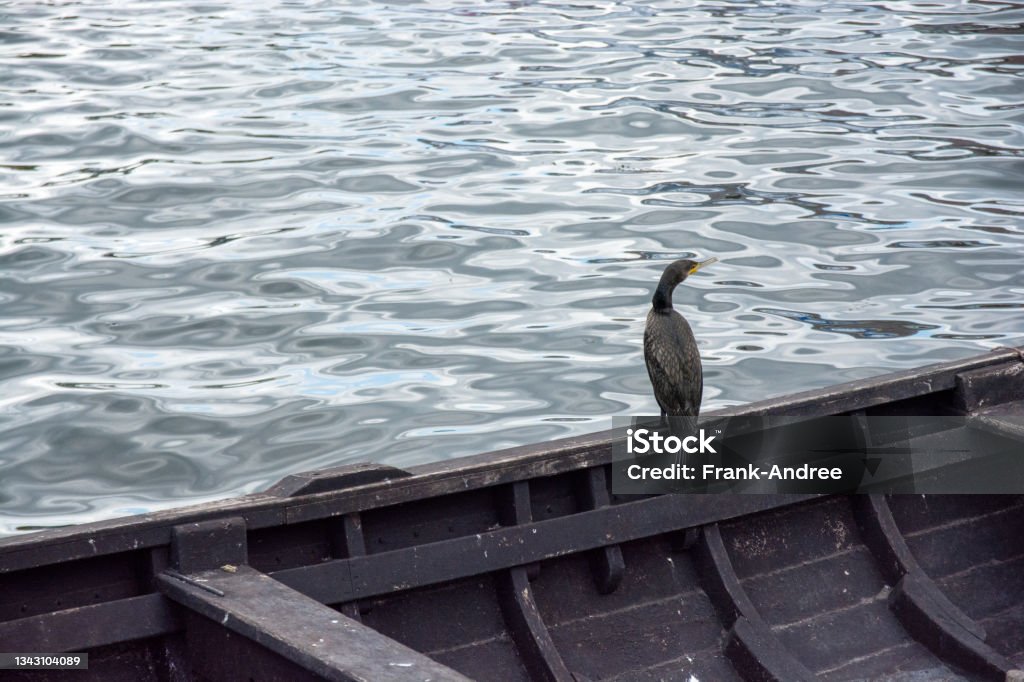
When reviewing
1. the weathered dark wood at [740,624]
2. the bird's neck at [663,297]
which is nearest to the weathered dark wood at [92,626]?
the bird's neck at [663,297]

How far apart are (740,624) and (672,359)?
43.6 inches

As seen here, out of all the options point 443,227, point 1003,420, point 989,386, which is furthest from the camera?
point 443,227

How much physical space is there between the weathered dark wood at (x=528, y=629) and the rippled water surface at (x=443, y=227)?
3.24 meters

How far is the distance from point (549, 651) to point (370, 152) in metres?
10.4

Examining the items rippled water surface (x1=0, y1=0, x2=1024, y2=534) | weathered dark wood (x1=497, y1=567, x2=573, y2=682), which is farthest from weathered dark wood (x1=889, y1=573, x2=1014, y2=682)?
rippled water surface (x1=0, y1=0, x2=1024, y2=534)

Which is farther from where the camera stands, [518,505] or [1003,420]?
[1003,420]

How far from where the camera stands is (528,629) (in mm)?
4195

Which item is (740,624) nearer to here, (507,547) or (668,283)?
(507,547)

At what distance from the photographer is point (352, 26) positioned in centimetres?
1984

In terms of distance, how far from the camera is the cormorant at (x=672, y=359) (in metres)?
4.04

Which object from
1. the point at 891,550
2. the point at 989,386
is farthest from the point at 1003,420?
the point at 891,550

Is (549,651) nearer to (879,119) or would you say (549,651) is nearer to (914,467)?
(914,467)

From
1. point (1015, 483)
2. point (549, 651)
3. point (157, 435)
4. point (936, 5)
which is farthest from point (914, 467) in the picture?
point (936, 5)

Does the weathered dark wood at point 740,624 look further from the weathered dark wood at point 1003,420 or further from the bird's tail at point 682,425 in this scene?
the weathered dark wood at point 1003,420
